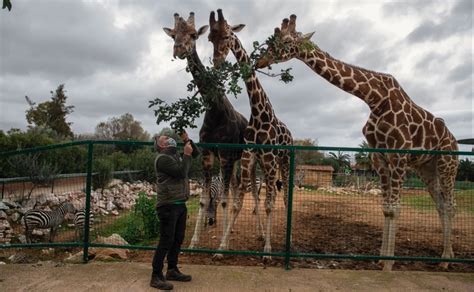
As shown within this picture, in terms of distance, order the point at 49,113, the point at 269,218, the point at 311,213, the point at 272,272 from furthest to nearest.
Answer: the point at 49,113 → the point at 311,213 → the point at 269,218 → the point at 272,272

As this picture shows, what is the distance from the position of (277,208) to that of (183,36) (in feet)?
16.0

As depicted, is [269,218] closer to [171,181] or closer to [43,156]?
[171,181]

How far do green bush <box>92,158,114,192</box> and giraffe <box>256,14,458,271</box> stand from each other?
3427mm

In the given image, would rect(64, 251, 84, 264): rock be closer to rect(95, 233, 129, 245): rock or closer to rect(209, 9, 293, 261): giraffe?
rect(95, 233, 129, 245): rock

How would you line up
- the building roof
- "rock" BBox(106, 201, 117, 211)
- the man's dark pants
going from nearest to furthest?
the man's dark pants → the building roof → "rock" BBox(106, 201, 117, 211)

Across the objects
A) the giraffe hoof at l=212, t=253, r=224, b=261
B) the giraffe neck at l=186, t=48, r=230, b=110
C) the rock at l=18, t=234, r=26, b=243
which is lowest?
the rock at l=18, t=234, r=26, b=243

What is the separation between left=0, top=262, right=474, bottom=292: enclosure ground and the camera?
5027mm

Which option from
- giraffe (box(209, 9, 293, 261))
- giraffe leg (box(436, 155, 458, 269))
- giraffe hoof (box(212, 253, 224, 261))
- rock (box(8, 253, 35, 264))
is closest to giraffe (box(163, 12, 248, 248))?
giraffe (box(209, 9, 293, 261))

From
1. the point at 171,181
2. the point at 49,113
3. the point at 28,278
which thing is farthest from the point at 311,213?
the point at 49,113

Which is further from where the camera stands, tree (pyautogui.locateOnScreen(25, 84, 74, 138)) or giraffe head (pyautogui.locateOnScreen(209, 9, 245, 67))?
tree (pyautogui.locateOnScreen(25, 84, 74, 138))

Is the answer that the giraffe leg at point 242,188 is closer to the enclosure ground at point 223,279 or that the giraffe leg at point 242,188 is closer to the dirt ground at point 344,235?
the dirt ground at point 344,235

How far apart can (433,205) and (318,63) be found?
3.14 meters

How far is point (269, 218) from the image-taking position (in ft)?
21.6

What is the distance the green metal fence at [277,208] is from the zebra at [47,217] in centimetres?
17
